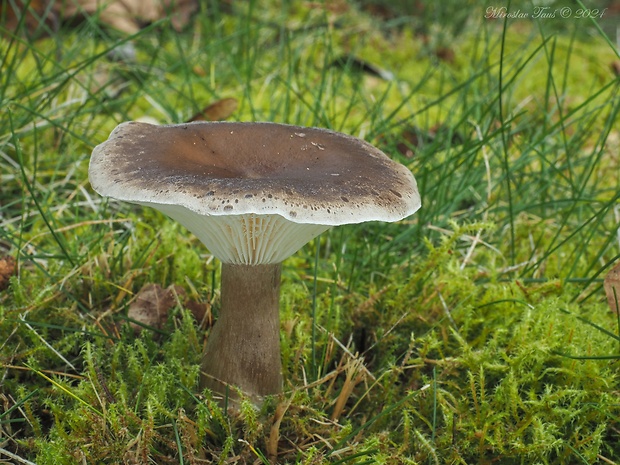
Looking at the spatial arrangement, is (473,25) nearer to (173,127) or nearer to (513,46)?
(513,46)

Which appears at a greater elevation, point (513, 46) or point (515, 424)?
point (513, 46)

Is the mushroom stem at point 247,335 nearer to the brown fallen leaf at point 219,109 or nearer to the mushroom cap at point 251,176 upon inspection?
the mushroom cap at point 251,176

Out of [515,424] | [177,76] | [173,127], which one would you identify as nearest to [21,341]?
[173,127]

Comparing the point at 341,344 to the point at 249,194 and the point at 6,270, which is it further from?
the point at 6,270

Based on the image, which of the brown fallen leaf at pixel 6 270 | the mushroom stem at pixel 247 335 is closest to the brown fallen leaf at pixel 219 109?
the brown fallen leaf at pixel 6 270

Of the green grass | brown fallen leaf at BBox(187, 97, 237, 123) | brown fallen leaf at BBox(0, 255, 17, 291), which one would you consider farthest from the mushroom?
brown fallen leaf at BBox(187, 97, 237, 123)

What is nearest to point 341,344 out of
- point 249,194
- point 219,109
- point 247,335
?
point 247,335
